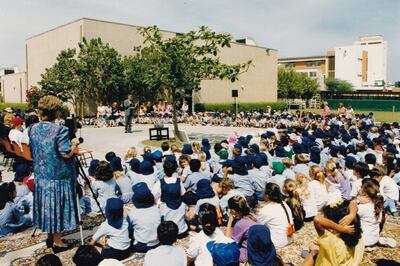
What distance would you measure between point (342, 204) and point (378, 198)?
1.53 metres

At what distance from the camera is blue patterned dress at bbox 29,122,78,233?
4551 mm

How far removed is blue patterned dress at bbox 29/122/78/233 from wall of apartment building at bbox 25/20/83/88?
76.0ft

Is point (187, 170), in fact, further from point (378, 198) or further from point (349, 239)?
point (349, 239)

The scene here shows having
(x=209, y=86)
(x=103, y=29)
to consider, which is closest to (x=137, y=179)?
(x=103, y=29)

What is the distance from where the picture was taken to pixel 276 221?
502 cm

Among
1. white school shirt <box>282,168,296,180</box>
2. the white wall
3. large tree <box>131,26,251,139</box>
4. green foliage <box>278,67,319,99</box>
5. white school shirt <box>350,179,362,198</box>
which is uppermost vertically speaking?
the white wall

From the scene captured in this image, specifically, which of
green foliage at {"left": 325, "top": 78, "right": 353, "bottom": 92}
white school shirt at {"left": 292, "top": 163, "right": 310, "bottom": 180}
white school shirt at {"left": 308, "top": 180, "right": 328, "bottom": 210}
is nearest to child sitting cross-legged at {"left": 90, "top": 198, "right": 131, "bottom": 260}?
white school shirt at {"left": 308, "top": 180, "right": 328, "bottom": 210}

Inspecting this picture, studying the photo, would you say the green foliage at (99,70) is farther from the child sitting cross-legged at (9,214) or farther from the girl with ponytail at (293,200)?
the girl with ponytail at (293,200)

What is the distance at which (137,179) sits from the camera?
6.94 meters

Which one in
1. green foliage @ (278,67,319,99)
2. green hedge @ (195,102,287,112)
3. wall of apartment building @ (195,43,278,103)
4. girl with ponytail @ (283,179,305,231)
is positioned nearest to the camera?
girl with ponytail @ (283,179,305,231)

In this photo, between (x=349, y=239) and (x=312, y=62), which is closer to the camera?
(x=349, y=239)

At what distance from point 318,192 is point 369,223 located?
1.26 m

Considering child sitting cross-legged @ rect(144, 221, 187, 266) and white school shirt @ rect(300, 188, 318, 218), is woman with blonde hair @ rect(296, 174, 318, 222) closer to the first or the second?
white school shirt @ rect(300, 188, 318, 218)

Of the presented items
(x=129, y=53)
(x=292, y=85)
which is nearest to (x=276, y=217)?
(x=129, y=53)
